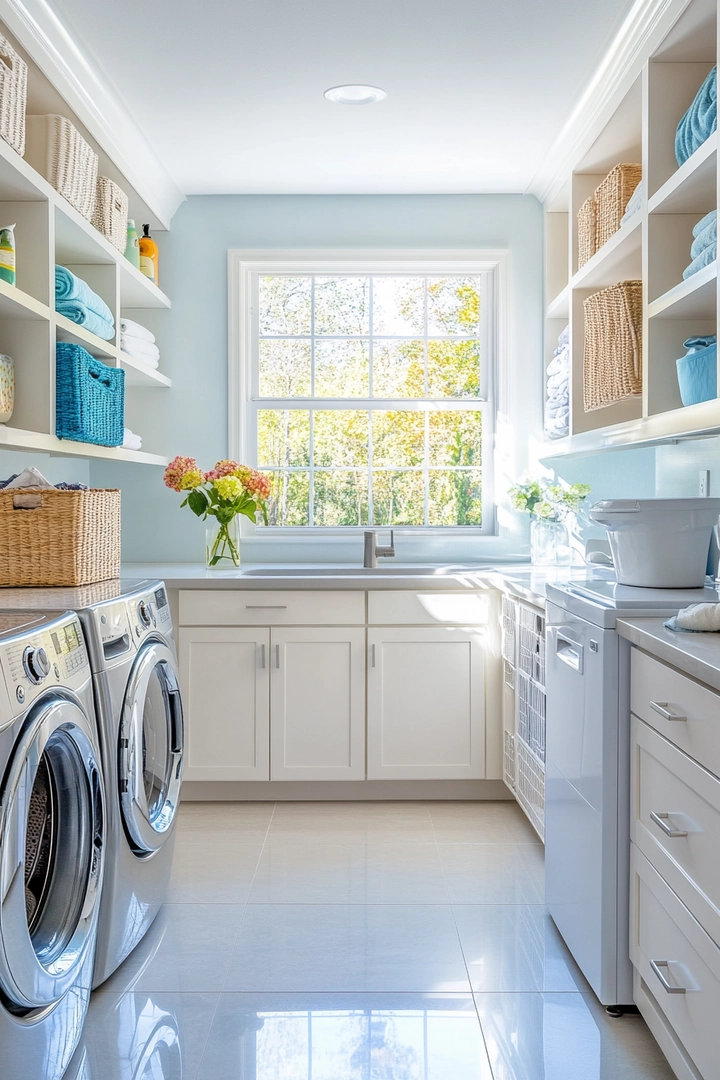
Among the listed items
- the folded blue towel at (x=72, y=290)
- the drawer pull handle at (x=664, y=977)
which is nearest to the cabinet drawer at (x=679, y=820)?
the drawer pull handle at (x=664, y=977)

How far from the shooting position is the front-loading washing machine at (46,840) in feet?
4.57

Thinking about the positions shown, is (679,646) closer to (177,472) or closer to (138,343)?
(177,472)

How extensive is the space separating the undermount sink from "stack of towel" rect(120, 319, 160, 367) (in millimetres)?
989

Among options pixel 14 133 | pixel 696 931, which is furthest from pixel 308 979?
pixel 14 133

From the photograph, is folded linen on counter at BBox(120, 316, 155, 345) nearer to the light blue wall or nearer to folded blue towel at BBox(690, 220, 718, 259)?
the light blue wall

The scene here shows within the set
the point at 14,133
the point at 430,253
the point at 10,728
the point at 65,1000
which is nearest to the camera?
the point at 10,728

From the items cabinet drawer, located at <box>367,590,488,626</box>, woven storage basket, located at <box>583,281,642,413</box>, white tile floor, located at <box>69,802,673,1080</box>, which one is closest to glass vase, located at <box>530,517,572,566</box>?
cabinet drawer, located at <box>367,590,488,626</box>

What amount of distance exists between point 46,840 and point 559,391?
104 inches

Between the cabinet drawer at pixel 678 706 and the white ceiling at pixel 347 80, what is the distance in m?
1.89

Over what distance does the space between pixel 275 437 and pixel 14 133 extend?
1.98 m

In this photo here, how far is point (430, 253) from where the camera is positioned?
4.02 m

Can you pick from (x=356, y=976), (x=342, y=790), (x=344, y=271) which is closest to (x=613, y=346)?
(x=344, y=271)

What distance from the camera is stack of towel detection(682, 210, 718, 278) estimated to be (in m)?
2.09

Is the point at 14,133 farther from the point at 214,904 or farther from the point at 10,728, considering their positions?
the point at 214,904
